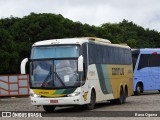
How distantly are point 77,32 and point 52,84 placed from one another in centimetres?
6119

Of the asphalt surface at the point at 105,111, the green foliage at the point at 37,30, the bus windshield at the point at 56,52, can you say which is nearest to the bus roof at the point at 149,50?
the asphalt surface at the point at 105,111

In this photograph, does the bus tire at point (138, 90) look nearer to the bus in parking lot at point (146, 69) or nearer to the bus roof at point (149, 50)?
the bus in parking lot at point (146, 69)

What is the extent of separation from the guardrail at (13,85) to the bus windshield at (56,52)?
16.6 metres

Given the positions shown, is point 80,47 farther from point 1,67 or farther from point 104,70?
point 1,67

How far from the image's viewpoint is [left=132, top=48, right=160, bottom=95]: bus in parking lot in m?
39.9

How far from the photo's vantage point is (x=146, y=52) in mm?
40500

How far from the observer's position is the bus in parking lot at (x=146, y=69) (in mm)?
39906

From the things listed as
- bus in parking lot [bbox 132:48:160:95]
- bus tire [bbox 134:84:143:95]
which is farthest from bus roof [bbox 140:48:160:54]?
bus tire [bbox 134:84:143:95]

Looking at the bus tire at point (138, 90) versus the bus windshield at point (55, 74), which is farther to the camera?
the bus tire at point (138, 90)

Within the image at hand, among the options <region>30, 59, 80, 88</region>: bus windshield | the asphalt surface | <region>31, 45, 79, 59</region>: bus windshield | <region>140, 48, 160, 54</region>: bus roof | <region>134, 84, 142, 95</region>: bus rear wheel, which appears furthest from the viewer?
<region>140, 48, 160, 54</region>: bus roof

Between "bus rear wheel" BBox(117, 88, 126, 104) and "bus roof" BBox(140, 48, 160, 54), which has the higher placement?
"bus roof" BBox(140, 48, 160, 54)

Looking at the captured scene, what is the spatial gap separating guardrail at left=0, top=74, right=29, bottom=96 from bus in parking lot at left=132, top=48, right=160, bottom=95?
826 centimetres

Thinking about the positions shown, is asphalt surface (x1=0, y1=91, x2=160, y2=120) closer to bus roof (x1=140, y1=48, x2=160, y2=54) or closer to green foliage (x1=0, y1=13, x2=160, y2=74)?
bus roof (x1=140, y1=48, x2=160, y2=54)

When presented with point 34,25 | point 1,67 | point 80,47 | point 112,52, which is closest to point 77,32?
point 34,25
